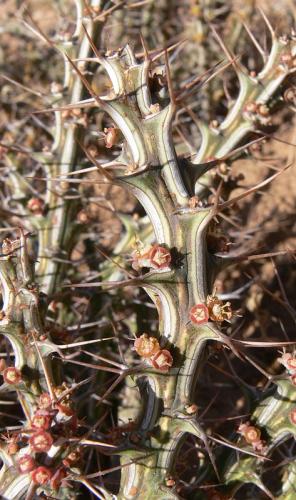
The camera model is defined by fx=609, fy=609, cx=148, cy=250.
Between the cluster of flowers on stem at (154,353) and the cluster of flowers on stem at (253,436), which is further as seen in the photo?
the cluster of flowers on stem at (253,436)

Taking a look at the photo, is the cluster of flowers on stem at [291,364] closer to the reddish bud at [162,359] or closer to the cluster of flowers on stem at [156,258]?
the reddish bud at [162,359]

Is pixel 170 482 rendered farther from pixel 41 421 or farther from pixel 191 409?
pixel 41 421

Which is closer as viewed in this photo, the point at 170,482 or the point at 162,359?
the point at 162,359

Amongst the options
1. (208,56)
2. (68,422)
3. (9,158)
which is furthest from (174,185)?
(208,56)

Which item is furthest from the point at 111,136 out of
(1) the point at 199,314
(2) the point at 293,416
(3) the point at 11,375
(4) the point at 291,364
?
(2) the point at 293,416

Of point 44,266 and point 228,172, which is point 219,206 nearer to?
point 228,172

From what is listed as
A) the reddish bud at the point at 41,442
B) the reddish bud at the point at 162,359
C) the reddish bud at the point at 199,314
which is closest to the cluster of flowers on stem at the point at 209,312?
the reddish bud at the point at 199,314

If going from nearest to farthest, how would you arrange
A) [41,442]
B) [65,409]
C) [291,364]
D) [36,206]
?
[41,442], [65,409], [291,364], [36,206]
